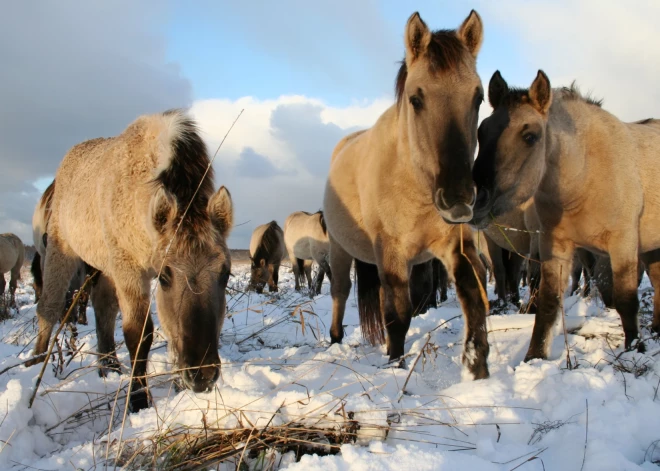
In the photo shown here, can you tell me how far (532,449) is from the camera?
221 cm

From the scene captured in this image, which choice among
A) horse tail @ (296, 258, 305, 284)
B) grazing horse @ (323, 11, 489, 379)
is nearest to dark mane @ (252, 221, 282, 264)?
horse tail @ (296, 258, 305, 284)

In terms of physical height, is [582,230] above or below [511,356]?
above

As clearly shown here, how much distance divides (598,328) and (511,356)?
2.76 ft

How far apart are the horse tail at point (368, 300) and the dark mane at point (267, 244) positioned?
14678mm

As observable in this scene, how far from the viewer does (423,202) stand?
446cm

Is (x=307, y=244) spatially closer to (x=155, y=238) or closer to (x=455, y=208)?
(x=155, y=238)

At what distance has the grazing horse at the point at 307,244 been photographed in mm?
19270

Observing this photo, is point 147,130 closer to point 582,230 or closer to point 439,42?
point 439,42

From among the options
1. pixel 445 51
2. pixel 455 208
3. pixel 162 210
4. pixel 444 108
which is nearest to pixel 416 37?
pixel 445 51

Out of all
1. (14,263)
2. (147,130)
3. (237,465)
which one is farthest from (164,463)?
(14,263)

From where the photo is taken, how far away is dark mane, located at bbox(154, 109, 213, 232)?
143 inches

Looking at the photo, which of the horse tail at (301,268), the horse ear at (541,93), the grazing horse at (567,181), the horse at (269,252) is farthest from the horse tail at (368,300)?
the horse tail at (301,268)

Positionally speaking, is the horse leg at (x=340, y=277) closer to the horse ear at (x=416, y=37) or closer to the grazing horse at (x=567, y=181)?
the grazing horse at (x=567, y=181)

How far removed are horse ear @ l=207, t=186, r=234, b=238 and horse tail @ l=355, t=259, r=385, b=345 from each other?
3.21m
